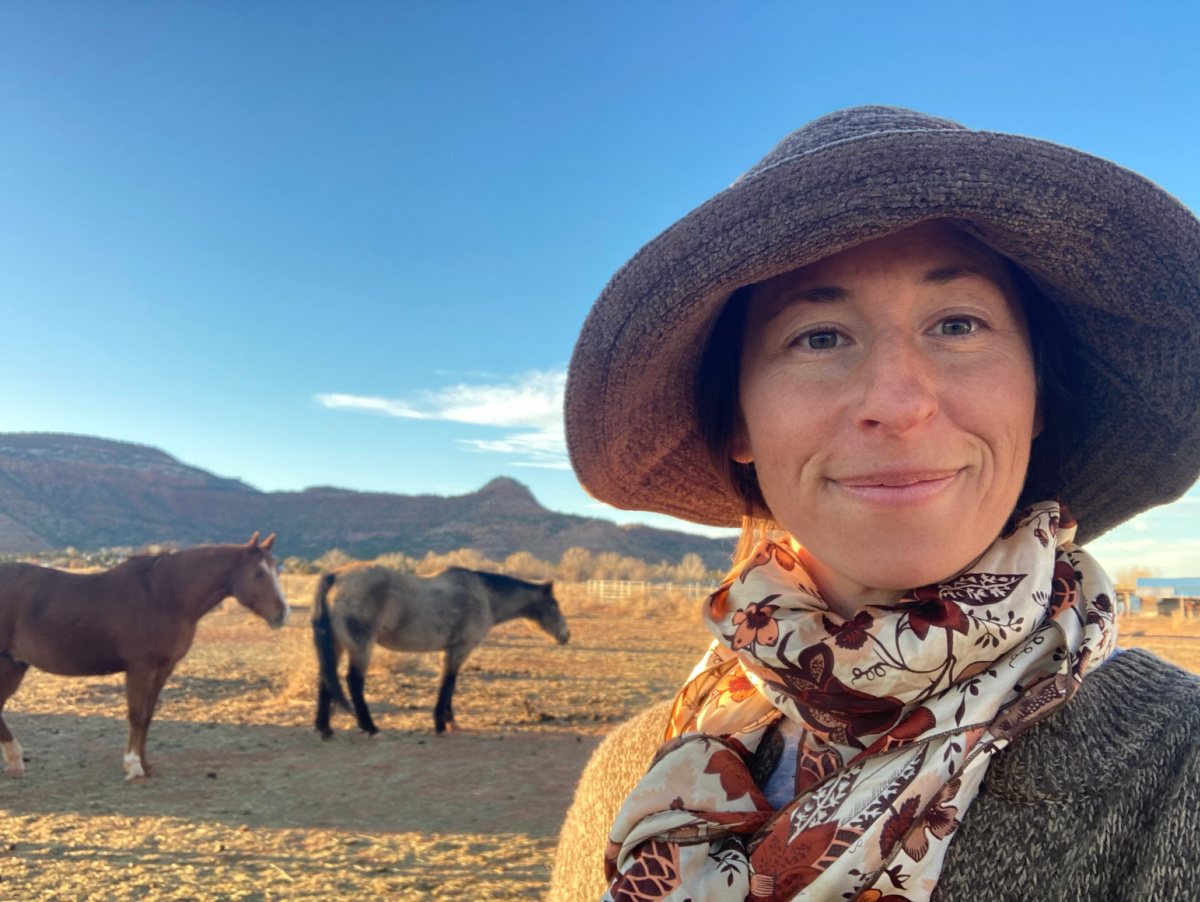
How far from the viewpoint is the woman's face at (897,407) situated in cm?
95

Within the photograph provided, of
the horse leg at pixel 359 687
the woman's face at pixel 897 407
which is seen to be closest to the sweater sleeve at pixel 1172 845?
the woman's face at pixel 897 407

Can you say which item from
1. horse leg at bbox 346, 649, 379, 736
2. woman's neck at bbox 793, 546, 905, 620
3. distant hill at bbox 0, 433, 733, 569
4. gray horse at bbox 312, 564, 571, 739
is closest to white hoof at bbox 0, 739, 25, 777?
gray horse at bbox 312, 564, 571, 739

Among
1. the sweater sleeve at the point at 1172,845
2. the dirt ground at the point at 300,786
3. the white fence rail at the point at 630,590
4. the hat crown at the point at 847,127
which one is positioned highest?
the hat crown at the point at 847,127

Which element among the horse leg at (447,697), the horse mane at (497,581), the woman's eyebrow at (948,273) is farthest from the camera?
the horse mane at (497,581)

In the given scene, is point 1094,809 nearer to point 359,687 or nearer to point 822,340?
point 822,340

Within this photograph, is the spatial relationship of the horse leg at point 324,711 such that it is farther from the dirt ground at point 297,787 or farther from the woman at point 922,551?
the woman at point 922,551

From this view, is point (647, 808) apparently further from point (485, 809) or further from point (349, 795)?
point (349, 795)

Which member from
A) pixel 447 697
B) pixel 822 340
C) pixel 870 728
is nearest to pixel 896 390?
pixel 822 340

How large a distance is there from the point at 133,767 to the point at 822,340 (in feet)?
25.2

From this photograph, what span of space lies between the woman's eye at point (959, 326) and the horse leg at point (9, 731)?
8.23 m

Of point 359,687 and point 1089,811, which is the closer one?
point 1089,811

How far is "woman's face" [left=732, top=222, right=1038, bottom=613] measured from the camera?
953 mm

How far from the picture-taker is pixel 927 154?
37.4 inches

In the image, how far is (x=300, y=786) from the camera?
256 inches
